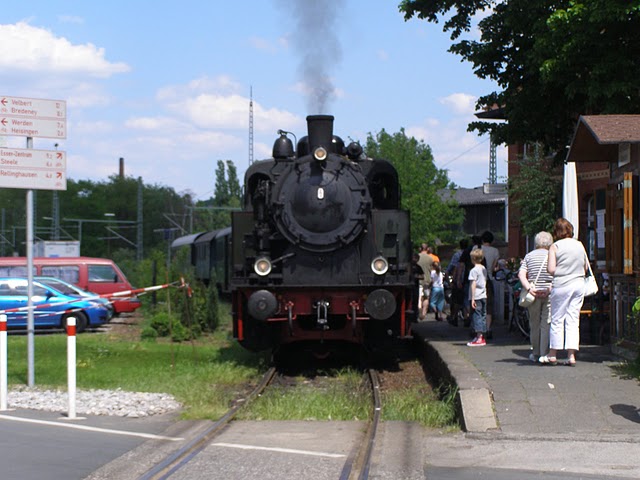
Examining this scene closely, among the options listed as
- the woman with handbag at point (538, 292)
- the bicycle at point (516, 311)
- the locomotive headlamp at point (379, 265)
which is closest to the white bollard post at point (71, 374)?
the locomotive headlamp at point (379, 265)

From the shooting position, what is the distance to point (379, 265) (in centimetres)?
1299

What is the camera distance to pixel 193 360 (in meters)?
14.8

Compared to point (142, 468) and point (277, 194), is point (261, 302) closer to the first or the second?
point (277, 194)

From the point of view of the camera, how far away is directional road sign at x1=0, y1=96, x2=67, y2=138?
11.7m

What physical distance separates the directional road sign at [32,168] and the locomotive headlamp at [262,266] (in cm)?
262

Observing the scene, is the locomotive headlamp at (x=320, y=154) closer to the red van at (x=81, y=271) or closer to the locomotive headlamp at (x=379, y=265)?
the locomotive headlamp at (x=379, y=265)

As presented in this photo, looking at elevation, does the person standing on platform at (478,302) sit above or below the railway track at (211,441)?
above

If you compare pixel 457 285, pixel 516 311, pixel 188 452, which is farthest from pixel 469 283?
pixel 188 452

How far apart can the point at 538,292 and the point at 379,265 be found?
2469 mm

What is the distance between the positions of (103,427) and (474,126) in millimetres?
12439

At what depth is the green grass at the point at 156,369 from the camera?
11.3 metres

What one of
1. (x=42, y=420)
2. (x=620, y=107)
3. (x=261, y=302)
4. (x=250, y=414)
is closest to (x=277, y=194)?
(x=261, y=302)

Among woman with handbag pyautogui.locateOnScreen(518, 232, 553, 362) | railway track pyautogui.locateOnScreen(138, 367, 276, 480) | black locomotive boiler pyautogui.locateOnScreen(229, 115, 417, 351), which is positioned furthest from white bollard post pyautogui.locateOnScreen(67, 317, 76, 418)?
woman with handbag pyautogui.locateOnScreen(518, 232, 553, 362)

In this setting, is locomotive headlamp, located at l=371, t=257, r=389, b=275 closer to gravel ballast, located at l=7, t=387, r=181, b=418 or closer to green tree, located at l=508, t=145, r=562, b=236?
gravel ballast, located at l=7, t=387, r=181, b=418
